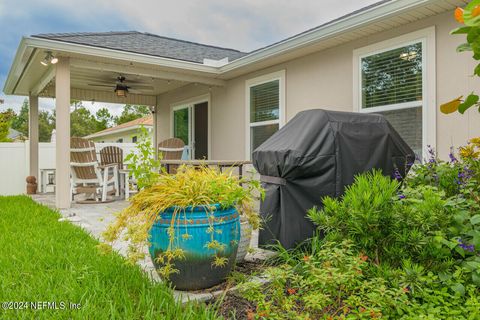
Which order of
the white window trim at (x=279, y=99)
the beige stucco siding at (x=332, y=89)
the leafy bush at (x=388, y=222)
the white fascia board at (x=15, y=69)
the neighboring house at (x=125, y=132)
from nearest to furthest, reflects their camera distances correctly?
the leafy bush at (x=388, y=222) < the beige stucco siding at (x=332, y=89) < the white fascia board at (x=15, y=69) < the white window trim at (x=279, y=99) < the neighboring house at (x=125, y=132)

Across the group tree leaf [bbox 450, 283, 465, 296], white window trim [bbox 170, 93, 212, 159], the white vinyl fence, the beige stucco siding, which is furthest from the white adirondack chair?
tree leaf [bbox 450, 283, 465, 296]

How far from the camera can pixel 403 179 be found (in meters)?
3.04

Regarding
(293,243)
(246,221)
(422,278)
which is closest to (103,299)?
(246,221)

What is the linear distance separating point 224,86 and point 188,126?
1.93 metres

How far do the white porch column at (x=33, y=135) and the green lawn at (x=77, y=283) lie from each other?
6.02 meters

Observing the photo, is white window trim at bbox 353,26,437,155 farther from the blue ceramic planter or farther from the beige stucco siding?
the blue ceramic planter

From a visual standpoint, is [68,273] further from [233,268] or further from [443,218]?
[443,218]

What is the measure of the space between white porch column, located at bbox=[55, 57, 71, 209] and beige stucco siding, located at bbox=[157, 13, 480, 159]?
3078 millimetres

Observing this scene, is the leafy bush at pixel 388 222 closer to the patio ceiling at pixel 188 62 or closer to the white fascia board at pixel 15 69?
the patio ceiling at pixel 188 62

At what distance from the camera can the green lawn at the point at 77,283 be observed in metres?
1.88

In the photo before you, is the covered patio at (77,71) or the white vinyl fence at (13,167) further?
the white vinyl fence at (13,167)

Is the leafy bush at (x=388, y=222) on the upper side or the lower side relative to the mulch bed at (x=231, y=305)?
upper

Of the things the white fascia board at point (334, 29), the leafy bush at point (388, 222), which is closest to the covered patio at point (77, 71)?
the white fascia board at point (334, 29)

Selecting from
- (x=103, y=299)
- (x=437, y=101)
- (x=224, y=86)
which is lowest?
(x=103, y=299)
